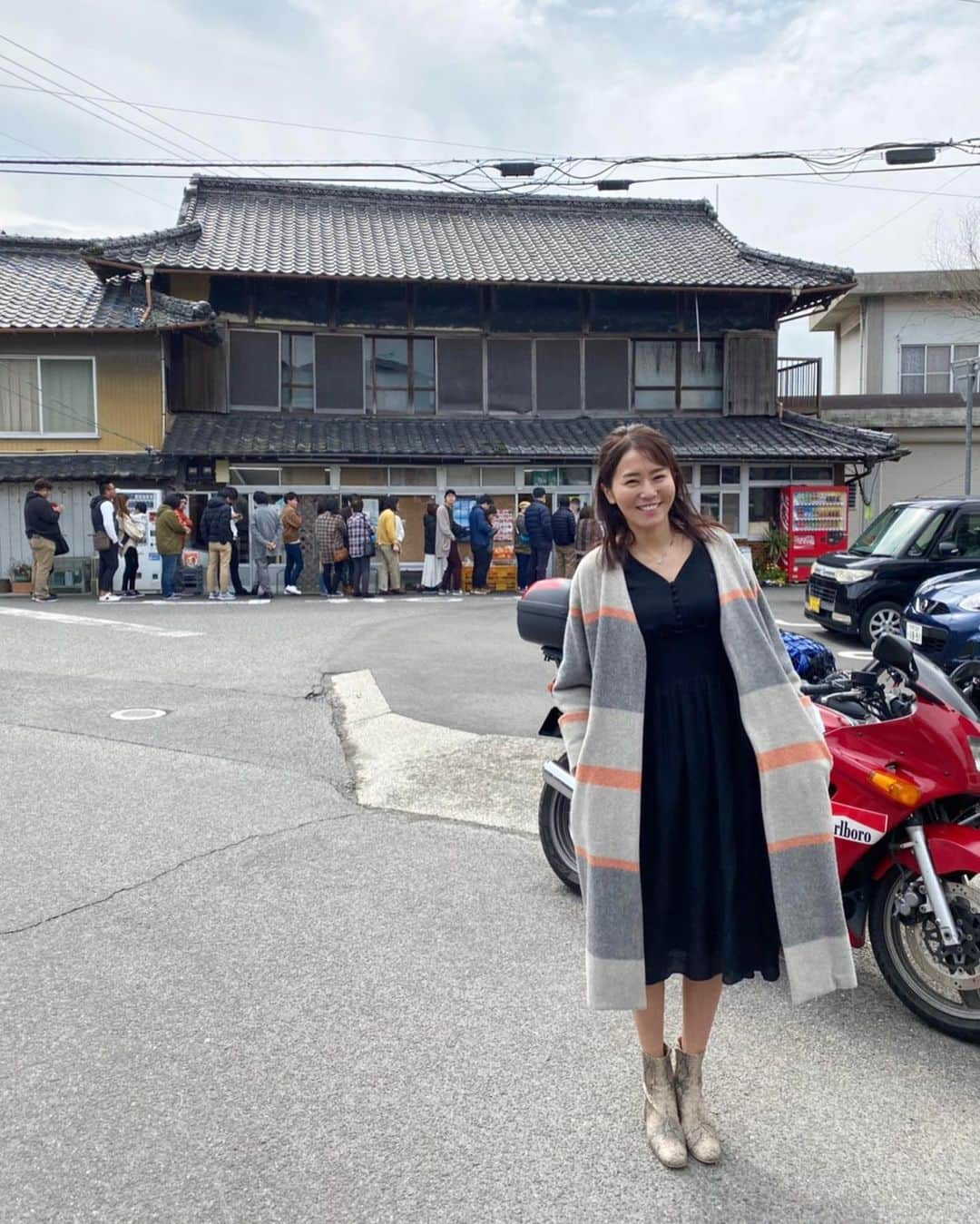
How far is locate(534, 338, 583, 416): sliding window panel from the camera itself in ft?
75.0

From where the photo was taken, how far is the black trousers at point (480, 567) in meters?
19.8

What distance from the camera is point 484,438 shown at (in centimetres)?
2139

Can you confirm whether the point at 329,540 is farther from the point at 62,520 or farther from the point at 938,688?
the point at 938,688

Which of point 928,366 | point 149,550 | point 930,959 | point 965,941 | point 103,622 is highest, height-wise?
point 928,366

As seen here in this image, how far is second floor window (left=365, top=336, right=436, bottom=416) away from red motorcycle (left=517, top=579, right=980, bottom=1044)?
19603 millimetres

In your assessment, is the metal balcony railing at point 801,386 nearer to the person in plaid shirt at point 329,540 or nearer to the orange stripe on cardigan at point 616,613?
the person in plaid shirt at point 329,540

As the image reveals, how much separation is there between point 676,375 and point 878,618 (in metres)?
12.0

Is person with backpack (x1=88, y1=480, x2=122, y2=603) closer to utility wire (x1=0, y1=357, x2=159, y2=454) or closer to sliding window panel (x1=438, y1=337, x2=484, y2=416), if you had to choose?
utility wire (x1=0, y1=357, x2=159, y2=454)

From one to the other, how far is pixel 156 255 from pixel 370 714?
15.4 meters

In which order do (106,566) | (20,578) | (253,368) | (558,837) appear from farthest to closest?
(253,368) → (20,578) → (106,566) → (558,837)

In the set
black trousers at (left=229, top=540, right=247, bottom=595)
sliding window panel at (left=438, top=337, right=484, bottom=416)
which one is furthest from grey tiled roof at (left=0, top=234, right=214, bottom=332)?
sliding window panel at (left=438, top=337, right=484, bottom=416)

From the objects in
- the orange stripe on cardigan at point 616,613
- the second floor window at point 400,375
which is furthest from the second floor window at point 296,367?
the orange stripe on cardigan at point 616,613

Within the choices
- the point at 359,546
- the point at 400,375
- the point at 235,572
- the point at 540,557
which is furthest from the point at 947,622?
the point at 400,375

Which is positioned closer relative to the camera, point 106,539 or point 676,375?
point 106,539
